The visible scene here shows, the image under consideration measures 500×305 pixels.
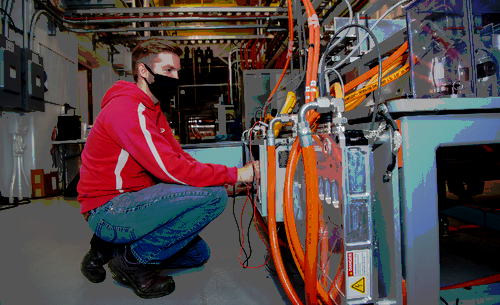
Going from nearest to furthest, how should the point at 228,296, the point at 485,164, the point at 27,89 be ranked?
the point at 228,296, the point at 485,164, the point at 27,89

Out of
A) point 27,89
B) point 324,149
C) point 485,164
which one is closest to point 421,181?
point 324,149

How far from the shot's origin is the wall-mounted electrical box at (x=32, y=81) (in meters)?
3.06

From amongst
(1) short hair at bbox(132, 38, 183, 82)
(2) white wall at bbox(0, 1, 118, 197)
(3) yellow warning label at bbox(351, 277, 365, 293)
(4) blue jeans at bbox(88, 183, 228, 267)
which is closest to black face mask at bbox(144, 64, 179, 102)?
(1) short hair at bbox(132, 38, 183, 82)

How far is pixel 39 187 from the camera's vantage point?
3.38m

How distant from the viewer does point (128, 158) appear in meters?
1.07

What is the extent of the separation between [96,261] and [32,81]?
Answer: 2.99 metres

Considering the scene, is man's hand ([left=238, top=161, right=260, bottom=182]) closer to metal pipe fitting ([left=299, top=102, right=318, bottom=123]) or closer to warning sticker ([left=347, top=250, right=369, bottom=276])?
metal pipe fitting ([left=299, top=102, right=318, bottom=123])

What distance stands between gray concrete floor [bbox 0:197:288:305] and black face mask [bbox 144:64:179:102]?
2.67ft

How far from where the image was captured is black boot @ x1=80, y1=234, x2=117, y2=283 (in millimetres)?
1148

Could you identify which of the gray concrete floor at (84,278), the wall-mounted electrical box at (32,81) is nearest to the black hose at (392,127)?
the gray concrete floor at (84,278)

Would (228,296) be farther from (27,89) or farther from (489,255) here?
(27,89)

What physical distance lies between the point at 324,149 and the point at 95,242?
3.62ft

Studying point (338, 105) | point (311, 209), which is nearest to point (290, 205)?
point (311, 209)

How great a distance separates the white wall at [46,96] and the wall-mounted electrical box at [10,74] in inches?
16.0
